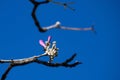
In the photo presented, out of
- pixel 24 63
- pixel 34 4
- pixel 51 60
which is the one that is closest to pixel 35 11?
pixel 34 4

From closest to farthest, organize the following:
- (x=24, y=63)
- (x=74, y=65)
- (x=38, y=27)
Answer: (x=38, y=27), (x=24, y=63), (x=74, y=65)

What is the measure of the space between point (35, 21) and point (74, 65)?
42.6 inches

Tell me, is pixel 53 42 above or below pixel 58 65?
above

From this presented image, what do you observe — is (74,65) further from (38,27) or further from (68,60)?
(38,27)

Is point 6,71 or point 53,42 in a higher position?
point 53,42

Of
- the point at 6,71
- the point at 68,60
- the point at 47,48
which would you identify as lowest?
the point at 6,71

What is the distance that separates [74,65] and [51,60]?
0.33m

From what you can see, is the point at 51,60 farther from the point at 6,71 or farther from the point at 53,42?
the point at 6,71

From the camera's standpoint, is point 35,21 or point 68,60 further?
point 68,60

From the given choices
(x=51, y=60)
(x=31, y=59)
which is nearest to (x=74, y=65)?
(x=51, y=60)

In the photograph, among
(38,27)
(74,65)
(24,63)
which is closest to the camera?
(38,27)

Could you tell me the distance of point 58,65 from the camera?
310 centimetres

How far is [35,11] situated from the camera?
2445 millimetres

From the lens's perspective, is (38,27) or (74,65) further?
(74,65)
